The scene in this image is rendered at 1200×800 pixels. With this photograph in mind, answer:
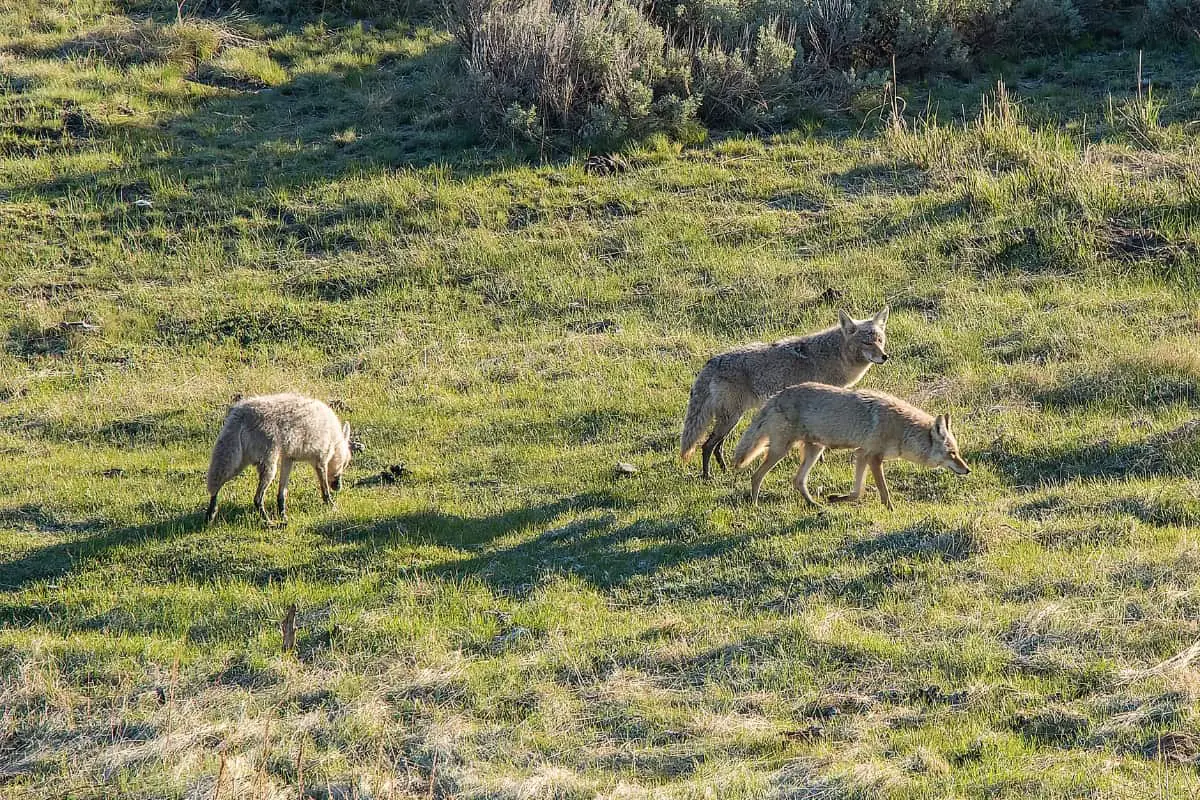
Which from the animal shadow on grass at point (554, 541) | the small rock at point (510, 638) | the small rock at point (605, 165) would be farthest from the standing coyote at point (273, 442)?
the small rock at point (605, 165)

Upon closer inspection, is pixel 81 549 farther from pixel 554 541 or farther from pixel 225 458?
pixel 554 541

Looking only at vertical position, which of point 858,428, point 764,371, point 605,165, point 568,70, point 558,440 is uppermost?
point 568,70

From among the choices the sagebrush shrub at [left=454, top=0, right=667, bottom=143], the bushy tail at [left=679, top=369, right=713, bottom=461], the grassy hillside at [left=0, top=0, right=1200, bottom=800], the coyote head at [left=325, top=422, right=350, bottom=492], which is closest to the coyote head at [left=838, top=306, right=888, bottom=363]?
the grassy hillside at [left=0, top=0, right=1200, bottom=800]

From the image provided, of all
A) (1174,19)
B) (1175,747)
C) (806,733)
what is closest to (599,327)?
(806,733)

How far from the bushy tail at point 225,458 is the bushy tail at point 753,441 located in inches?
179

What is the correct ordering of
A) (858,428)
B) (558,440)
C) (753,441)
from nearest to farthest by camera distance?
(858,428), (753,441), (558,440)

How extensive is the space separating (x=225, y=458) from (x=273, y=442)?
1.46 ft

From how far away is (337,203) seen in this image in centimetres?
1911

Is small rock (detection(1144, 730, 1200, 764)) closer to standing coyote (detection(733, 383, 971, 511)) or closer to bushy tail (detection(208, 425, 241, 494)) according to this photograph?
standing coyote (detection(733, 383, 971, 511))

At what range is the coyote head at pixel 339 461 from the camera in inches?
467

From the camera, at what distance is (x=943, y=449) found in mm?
10867

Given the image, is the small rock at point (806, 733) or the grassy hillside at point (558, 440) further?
the grassy hillside at point (558, 440)

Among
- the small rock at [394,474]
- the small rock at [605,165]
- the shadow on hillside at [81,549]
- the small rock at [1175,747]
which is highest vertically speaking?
the small rock at [605,165]

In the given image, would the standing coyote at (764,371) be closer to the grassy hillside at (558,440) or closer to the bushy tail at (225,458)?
the grassy hillside at (558,440)
